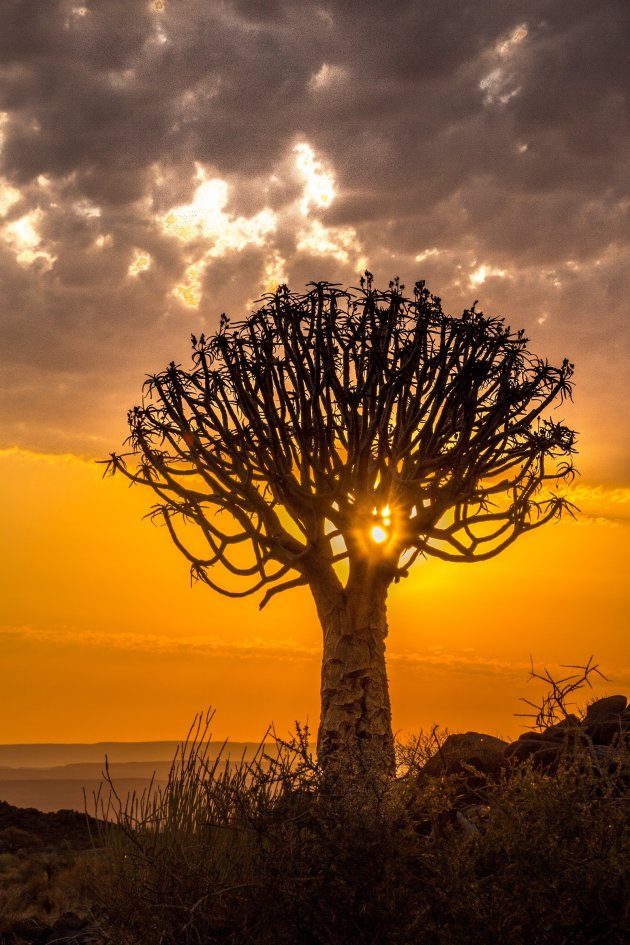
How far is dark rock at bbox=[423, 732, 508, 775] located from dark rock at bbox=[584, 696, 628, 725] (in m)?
1.01

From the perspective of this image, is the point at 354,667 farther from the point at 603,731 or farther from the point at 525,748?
the point at 603,731

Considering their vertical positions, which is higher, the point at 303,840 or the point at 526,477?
the point at 526,477

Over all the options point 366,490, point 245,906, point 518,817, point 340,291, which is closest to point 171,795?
point 245,906

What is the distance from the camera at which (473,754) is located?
10000mm

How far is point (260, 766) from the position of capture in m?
6.50

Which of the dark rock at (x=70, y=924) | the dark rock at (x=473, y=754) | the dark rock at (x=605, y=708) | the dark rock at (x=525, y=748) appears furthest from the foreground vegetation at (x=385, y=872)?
the dark rock at (x=605, y=708)


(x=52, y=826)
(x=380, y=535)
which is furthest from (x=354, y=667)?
(x=52, y=826)

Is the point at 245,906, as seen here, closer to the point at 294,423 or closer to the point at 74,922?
the point at 74,922

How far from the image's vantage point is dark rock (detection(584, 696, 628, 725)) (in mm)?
10094

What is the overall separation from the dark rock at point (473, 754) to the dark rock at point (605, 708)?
101cm

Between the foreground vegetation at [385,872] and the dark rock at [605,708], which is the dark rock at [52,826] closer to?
the dark rock at [605,708]

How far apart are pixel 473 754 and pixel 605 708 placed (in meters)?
1.59

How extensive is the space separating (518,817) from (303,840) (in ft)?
4.32

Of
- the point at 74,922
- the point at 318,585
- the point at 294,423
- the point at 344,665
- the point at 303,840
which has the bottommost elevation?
the point at 74,922
